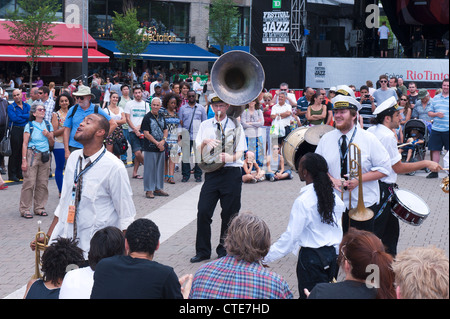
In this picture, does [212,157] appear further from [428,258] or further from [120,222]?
[428,258]

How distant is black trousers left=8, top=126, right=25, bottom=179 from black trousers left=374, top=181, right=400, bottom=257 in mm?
7709

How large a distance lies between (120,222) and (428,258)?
113 inches

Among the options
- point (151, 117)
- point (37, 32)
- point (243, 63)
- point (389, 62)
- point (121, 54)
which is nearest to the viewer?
point (243, 63)

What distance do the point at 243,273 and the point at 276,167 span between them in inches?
434

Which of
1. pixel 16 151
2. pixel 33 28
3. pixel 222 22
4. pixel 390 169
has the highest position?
pixel 222 22

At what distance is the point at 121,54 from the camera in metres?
40.0

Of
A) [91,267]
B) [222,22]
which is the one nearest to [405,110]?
[91,267]

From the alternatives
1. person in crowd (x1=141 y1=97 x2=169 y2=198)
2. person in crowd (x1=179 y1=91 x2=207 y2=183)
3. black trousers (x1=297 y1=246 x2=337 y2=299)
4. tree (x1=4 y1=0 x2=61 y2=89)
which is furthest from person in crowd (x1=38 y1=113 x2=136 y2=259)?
tree (x1=4 y1=0 x2=61 y2=89)

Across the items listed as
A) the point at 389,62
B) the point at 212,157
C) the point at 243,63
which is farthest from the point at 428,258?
the point at 389,62

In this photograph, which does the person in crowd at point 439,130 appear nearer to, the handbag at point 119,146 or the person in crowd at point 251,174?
the person in crowd at point 251,174

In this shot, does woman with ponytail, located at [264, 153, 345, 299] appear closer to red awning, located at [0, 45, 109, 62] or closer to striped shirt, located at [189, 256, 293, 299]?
striped shirt, located at [189, 256, 293, 299]

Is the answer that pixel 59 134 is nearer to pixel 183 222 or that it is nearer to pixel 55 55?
pixel 183 222

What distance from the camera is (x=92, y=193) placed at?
543 cm

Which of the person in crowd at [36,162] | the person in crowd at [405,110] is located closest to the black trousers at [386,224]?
the person in crowd at [36,162]
